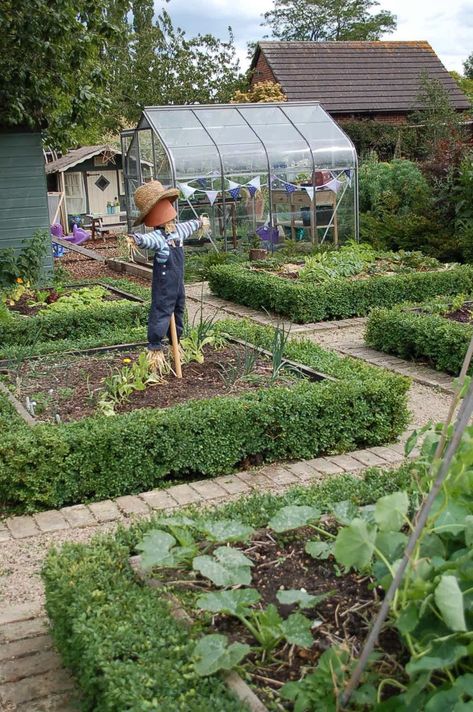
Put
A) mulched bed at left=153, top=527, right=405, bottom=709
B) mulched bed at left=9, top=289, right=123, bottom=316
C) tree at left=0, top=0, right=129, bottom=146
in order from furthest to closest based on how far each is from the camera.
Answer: tree at left=0, top=0, right=129, bottom=146
mulched bed at left=9, top=289, right=123, bottom=316
mulched bed at left=153, top=527, right=405, bottom=709

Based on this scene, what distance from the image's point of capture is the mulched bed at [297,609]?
8.40ft

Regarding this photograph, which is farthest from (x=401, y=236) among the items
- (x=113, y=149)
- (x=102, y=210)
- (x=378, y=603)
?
(x=102, y=210)

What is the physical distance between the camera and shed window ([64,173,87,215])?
2850cm

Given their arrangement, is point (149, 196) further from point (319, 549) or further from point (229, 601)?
point (229, 601)

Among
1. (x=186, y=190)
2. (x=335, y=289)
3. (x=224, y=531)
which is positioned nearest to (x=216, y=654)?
(x=224, y=531)

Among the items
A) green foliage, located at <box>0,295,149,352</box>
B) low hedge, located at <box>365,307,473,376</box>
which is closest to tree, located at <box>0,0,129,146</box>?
green foliage, located at <box>0,295,149,352</box>

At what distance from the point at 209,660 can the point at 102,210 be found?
27.6 metres

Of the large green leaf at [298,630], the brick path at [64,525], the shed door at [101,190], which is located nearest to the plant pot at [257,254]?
the brick path at [64,525]

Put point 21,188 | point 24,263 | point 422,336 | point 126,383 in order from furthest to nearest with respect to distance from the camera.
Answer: point 21,188, point 24,263, point 422,336, point 126,383

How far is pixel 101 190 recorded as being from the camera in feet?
94.3

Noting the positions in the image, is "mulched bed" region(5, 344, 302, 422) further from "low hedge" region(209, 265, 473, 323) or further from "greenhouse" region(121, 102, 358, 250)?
"greenhouse" region(121, 102, 358, 250)

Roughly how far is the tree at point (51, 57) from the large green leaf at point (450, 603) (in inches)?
395

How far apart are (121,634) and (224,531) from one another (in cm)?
52

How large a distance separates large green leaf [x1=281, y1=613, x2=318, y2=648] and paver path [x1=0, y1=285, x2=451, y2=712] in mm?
945
